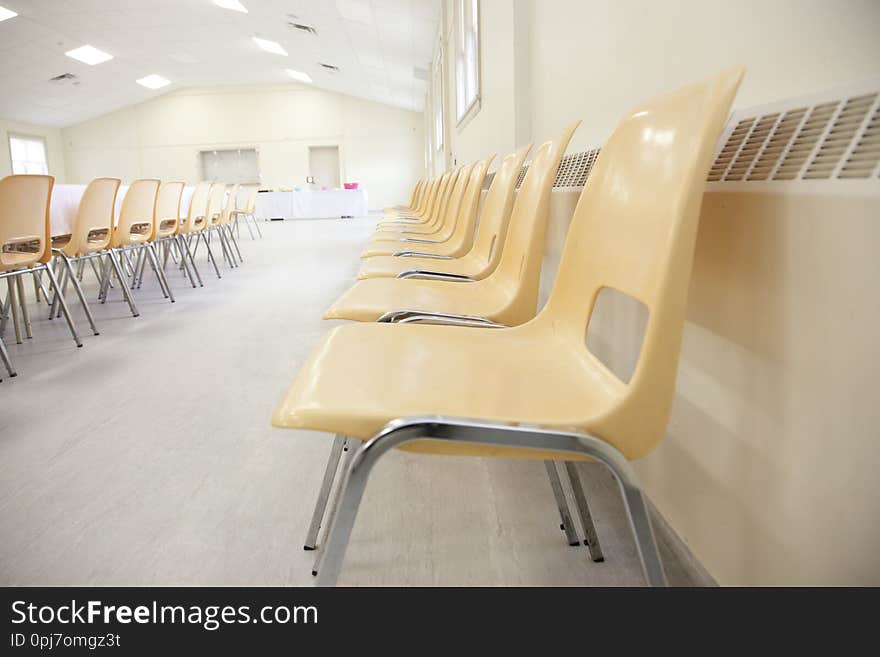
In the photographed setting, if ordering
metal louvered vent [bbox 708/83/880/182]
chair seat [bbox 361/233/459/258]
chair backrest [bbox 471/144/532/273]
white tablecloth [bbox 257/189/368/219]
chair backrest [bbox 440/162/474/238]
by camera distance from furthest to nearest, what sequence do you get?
white tablecloth [bbox 257/189/368/219] → chair backrest [bbox 440/162/474/238] → chair seat [bbox 361/233/459/258] → chair backrest [bbox 471/144/532/273] → metal louvered vent [bbox 708/83/880/182]

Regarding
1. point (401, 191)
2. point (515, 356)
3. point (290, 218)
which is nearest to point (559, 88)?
point (515, 356)

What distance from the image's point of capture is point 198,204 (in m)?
5.76

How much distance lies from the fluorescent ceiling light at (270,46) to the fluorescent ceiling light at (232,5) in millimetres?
1997

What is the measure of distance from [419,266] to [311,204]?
41.8 ft

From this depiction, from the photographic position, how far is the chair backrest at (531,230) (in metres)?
1.39

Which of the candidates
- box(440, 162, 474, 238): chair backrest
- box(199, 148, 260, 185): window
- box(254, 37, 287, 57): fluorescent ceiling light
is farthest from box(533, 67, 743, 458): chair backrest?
box(199, 148, 260, 185): window

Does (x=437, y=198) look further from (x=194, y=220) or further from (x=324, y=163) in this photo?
(x=324, y=163)

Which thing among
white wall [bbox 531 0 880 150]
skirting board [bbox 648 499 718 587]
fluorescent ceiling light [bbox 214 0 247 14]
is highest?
fluorescent ceiling light [bbox 214 0 247 14]

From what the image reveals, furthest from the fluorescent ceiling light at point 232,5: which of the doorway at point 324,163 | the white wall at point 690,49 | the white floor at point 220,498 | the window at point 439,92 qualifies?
the white floor at point 220,498

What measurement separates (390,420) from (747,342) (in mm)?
491

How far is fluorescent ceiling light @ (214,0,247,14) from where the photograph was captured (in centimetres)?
1087

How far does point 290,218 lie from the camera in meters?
14.6

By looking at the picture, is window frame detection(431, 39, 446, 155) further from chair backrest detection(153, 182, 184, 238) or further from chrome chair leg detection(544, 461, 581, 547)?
chrome chair leg detection(544, 461, 581, 547)

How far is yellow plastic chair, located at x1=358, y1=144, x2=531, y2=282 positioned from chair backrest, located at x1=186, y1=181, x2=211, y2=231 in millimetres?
3520
